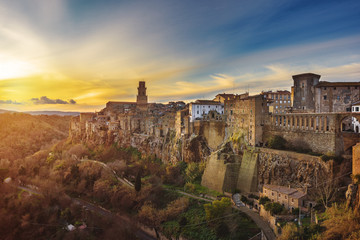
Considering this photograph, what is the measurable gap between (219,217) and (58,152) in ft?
137

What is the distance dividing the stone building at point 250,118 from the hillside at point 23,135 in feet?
153

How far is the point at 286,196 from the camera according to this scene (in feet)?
56.0

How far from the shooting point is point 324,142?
18.1 meters

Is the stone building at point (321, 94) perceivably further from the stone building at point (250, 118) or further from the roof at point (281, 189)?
the roof at point (281, 189)

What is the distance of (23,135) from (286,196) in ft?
219

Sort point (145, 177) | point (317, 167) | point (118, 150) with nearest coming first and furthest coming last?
point (317, 167) → point (145, 177) → point (118, 150)

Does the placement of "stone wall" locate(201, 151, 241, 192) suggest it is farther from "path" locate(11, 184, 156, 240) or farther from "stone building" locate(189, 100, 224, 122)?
"path" locate(11, 184, 156, 240)

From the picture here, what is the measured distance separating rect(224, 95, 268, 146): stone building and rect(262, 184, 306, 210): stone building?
18.0ft

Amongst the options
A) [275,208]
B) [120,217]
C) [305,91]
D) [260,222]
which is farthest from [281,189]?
[120,217]

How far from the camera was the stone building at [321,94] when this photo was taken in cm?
2372

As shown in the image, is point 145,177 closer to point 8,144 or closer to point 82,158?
point 82,158

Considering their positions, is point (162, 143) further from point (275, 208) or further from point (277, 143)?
point (275, 208)

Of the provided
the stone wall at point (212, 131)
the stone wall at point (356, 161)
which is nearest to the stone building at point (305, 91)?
the stone wall at point (212, 131)

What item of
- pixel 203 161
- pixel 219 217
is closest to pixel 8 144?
pixel 203 161
